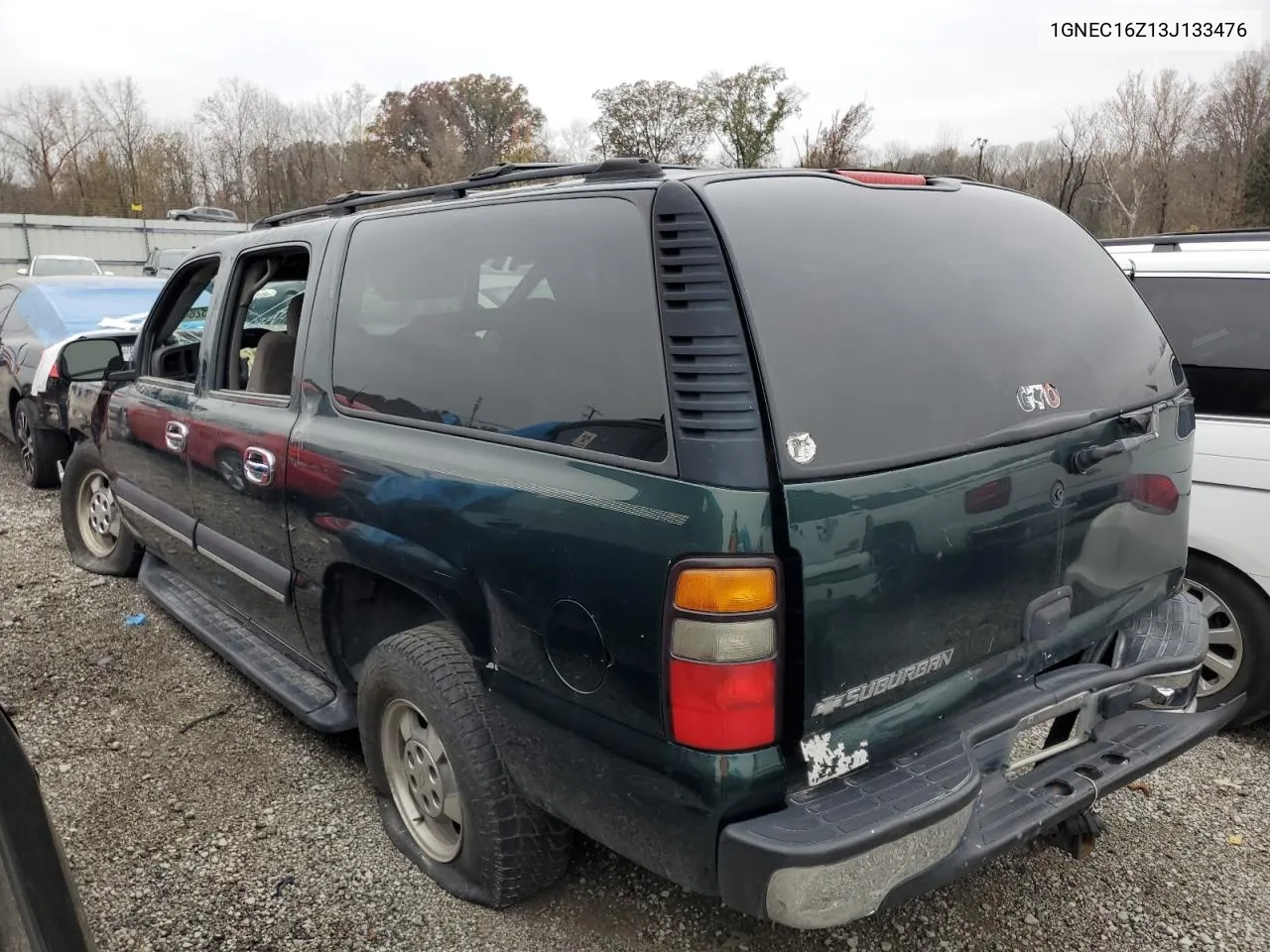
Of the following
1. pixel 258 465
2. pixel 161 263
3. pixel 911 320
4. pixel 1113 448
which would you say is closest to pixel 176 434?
pixel 258 465

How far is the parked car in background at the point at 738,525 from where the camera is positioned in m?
1.77

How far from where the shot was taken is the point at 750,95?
29.8 metres

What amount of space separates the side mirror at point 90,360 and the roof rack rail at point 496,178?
4.09ft

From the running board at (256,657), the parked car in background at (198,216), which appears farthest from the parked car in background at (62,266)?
the running board at (256,657)

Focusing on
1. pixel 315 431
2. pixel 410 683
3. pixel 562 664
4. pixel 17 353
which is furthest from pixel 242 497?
pixel 17 353

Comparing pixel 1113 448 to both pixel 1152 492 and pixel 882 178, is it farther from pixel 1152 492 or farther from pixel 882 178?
pixel 882 178

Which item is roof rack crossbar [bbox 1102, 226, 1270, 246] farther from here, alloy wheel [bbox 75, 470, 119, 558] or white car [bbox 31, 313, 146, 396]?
white car [bbox 31, 313, 146, 396]

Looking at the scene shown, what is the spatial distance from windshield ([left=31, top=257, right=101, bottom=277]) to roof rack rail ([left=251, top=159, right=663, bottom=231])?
22630 mm

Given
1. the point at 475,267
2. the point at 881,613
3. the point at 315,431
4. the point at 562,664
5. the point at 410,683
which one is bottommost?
the point at 410,683

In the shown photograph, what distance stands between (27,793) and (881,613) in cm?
155

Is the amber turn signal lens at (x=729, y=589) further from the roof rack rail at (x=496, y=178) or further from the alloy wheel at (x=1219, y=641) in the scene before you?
the alloy wheel at (x=1219, y=641)

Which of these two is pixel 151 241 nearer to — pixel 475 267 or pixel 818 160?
pixel 818 160

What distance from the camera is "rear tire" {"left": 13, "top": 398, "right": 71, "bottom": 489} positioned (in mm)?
6895

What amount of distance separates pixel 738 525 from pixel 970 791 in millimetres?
775
